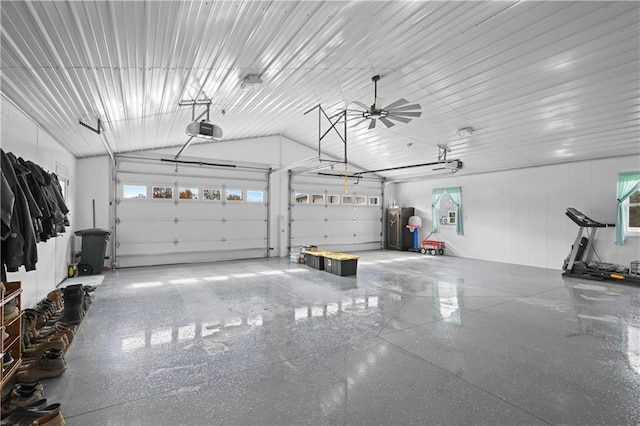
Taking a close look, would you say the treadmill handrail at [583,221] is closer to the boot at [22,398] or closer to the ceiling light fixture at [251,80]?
the ceiling light fixture at [251,80]

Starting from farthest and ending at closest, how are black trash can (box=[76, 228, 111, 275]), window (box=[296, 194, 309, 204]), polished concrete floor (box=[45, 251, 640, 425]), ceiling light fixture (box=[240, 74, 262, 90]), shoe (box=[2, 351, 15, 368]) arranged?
window (box=[296, 194, 309, 204]) < black trash can (box=[76, 228, 111, 275]) < ceiling light fixture (box=[240, 74, 262, 90]) < shoe (box=[2, 351, 15, 368]) < polished concrete floor (box=[45, 251, 640, 425])

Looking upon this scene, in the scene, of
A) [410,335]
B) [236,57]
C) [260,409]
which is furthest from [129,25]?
[410,335]

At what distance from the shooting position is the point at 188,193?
29.4 feet

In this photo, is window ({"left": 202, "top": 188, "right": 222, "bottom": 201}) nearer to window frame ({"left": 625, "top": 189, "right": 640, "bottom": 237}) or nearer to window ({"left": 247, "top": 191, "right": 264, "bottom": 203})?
window ({"left": 247, "top": 191, "right": 264, "bottom": 203})

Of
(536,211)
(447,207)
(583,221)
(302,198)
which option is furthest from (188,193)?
(583,221)

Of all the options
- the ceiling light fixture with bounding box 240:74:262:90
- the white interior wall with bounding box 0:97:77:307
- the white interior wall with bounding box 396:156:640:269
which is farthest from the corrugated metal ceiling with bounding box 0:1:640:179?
the white interior wall with bounding box 396:156:640:269

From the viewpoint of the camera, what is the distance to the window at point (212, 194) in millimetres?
9203

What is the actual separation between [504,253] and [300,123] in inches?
297

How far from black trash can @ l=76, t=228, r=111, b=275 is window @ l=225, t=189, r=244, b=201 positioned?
11.2 ft

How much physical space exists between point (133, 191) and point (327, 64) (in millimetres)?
6660

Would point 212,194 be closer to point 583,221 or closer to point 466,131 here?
point 466,131

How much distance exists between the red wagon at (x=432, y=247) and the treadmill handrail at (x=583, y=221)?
4359mm

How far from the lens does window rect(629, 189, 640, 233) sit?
7.08 m

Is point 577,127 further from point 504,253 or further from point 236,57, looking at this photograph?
point 236,57
